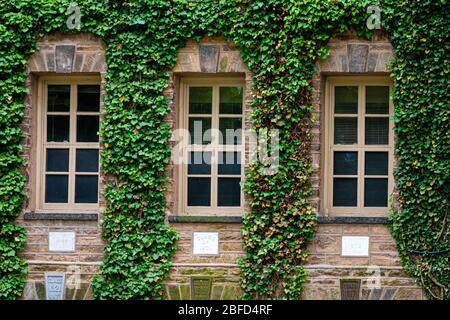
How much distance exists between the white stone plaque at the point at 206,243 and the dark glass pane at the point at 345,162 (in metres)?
1.74

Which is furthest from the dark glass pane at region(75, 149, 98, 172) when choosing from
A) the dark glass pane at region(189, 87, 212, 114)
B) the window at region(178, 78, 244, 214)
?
the dark glass pane at region(189, 87, 212, 114)

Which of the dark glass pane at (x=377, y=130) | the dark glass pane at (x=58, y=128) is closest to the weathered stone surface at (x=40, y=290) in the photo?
the dark glass pane at (x=58, y=128)

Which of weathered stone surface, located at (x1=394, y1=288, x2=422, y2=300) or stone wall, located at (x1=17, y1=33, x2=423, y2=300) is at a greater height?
stone wall, located at (x1=17, y1=33, x2=423, y2=300)

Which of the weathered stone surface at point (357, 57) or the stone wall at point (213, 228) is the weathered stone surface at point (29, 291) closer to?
the stone wall at point (213, 228)

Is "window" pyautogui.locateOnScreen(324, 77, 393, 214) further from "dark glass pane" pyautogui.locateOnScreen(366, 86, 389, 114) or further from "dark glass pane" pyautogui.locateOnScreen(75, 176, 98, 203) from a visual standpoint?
"dark glass pane" pyautogui.locateOnScreen(75, 176, 98, 203)

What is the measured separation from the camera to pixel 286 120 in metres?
10.4

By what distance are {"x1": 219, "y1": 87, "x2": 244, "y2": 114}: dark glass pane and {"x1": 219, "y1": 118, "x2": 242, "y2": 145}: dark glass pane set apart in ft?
0.42

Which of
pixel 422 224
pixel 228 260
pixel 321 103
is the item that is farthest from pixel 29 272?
pixel 422 224

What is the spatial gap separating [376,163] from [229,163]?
185cm

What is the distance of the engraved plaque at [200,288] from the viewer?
10.4 metres

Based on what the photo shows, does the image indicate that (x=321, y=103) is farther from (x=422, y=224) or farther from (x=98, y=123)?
(x=98, y=123)

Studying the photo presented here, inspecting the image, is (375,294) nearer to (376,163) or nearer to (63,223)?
(376,163)

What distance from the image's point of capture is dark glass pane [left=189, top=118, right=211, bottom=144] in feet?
35.3

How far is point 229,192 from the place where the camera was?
35.3 ft
